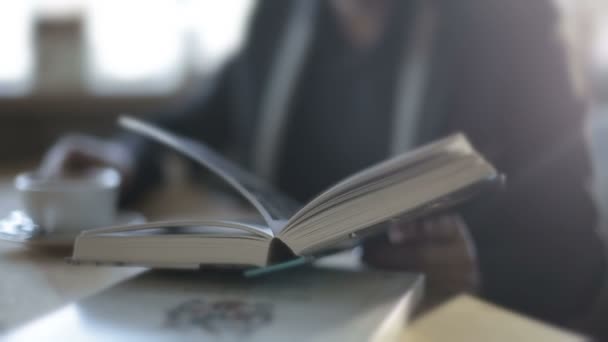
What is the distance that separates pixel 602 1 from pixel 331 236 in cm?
155

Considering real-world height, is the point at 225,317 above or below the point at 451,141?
below

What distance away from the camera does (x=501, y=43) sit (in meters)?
0.92

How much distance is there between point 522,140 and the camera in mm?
863

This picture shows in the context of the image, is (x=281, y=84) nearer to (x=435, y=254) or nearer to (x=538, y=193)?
(x=538, y=193)

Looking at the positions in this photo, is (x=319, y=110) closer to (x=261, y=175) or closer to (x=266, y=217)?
(x=261, y=175)

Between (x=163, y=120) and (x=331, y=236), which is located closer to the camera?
(x=331, y=236)

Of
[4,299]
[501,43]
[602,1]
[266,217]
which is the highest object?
[602,1]

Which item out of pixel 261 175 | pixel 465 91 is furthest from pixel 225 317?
pixel 261 175

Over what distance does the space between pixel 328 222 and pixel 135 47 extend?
2.11 m

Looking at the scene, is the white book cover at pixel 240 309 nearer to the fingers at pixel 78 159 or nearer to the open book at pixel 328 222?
the open book at pixel 328 222

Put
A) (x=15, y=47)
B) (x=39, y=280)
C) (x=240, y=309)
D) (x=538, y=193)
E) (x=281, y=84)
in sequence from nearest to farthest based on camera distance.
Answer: (x=240, y=309) < (x=39, y=280) < (x=538, y=193) < (x=281, y=84) < (x=15, y=47)

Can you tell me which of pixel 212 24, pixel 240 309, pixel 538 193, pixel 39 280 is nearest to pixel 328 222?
pixel 240 309

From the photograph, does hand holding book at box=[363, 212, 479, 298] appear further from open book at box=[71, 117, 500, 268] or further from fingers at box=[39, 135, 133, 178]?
fingers at box=[39, 135, 133, 178]

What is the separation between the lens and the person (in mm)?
821
